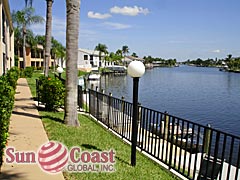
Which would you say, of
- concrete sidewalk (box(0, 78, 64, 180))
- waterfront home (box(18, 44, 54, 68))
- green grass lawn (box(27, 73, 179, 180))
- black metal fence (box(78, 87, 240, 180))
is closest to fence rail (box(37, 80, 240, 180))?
black metal fence (box(78, 87, 240, 180))

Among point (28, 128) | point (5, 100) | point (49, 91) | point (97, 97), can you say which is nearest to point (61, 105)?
point (49, 91)

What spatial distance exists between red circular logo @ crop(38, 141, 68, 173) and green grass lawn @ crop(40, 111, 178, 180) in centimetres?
25

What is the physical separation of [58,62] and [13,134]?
72.8 metres

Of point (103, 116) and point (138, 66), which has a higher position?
point (138, 66)

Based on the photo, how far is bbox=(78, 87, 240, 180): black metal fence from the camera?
4.43 meters

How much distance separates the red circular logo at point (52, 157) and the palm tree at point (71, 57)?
6.63ft

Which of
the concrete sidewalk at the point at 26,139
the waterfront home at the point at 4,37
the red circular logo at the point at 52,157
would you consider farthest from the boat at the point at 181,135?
the waterfront home at the point at 4,37

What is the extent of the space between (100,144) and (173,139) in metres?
1.91

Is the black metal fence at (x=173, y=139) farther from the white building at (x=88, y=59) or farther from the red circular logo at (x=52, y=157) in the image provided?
the white building at (x=88, y=59)

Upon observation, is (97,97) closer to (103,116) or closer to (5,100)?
(103,116)

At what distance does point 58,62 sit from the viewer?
7756cm

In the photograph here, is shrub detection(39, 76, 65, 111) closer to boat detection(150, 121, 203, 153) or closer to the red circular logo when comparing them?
the red circular logo

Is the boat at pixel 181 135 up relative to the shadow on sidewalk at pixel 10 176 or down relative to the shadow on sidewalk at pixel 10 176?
up

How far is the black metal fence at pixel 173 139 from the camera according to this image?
4434mm
